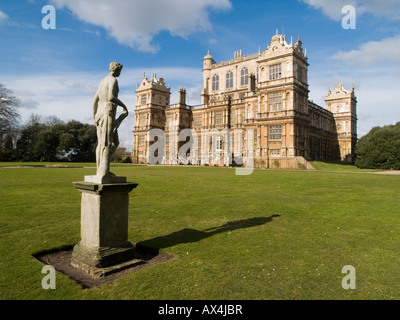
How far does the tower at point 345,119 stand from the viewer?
203ft

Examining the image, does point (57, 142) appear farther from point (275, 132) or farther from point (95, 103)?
point (95, 103)

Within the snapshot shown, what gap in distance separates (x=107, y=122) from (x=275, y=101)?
1614 inches

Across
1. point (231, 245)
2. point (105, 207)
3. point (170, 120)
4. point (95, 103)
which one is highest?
point (170, 120)

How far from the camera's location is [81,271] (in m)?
5.53

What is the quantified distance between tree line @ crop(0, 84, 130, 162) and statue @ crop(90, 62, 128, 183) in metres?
55.6

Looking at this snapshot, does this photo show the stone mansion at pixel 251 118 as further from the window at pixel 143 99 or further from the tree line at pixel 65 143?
the tree line at pixel 65 143

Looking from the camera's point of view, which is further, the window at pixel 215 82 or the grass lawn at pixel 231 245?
the window at pixel 215 82

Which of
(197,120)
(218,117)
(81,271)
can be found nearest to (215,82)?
(197,120)

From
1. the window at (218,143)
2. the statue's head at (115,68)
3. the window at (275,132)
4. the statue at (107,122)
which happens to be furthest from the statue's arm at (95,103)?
the window at (218,143)

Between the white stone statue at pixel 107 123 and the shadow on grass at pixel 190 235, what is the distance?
1958 mm

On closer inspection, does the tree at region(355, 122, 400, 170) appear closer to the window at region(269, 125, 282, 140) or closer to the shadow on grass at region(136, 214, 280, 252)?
the window at region(269, 125, 282, 140)

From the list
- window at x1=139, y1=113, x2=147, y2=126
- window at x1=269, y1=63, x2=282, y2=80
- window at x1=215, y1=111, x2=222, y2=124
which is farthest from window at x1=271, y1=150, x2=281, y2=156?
window at x1=139, y1=113, x2=147, y2=126

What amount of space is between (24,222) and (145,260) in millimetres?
4696

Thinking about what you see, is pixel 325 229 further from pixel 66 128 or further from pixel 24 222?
pixel 66 128
